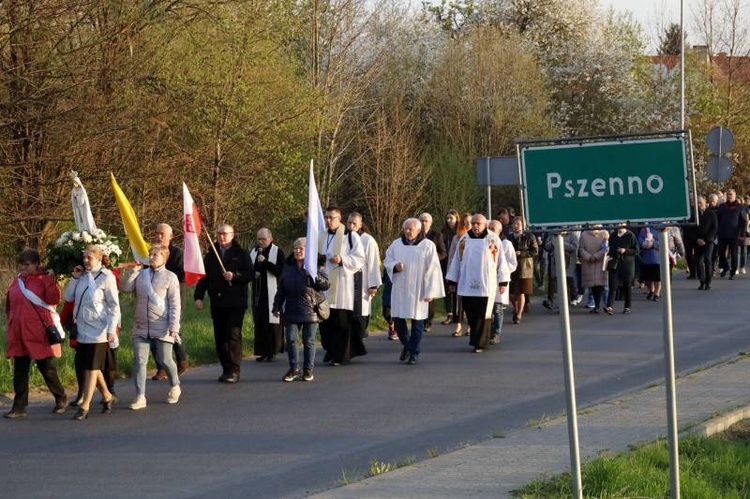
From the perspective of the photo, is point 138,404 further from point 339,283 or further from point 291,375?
point 339,283

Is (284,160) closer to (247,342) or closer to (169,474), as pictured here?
(247,342)

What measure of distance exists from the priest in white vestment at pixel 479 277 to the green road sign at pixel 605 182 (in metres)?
9.86

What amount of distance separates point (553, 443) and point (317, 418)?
9.30 feet

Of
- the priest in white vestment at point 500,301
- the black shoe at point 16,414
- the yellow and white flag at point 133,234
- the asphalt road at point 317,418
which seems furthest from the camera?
the priest in white vestment at point 500,301

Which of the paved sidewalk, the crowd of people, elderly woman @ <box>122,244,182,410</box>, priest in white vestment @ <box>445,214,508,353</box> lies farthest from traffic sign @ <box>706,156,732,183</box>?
elderly woman @ <box>122,244,182,410</box>

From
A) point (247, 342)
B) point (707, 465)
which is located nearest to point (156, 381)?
point (247, 342)

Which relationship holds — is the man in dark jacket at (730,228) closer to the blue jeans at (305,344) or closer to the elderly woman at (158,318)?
the blue jeans at (305,344)

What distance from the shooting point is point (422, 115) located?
167 feet

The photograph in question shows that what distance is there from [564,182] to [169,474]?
397cm

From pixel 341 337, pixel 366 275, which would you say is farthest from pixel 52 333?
pixel 366 275

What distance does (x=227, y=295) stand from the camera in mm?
14562

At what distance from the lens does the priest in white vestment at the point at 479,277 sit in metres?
16.9

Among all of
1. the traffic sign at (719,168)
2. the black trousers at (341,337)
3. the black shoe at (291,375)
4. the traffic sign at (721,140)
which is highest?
the traffic sign at (721,140)

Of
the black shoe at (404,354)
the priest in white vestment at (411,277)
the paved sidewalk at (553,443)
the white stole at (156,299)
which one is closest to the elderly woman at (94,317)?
the white stole at (156,299)
